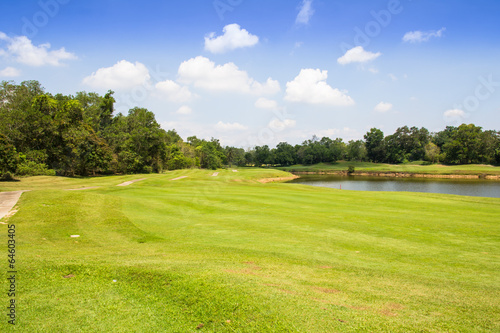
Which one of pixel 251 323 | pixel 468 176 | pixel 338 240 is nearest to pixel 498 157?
pixel 468 176

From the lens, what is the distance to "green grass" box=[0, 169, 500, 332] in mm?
4406

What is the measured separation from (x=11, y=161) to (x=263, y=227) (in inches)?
1500

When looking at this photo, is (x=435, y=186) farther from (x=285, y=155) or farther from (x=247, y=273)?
(x=285, y=155)

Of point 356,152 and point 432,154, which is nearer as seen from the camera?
point 432,154

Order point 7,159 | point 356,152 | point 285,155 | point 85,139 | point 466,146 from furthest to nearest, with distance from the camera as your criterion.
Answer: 1. point 285,155
2. point 356,152
3. point 466,146
4. point 85,139
5. point 7,159

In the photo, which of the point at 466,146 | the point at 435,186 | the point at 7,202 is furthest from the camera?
the point at 466,146

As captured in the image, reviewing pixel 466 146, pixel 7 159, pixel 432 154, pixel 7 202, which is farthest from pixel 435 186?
pixel 432 154

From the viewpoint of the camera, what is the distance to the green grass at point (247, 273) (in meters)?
4.41

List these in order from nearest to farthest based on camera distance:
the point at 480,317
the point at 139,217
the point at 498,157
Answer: the point at 480,317, the point at 139,217, the point at 498,157

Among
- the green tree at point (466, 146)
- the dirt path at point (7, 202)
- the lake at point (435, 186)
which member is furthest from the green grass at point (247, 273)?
the green tree at point (466, 146)

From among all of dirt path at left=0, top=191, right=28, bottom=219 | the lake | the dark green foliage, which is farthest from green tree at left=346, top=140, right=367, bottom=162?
dirt path at left=0, top=191, right=28, bottom=219

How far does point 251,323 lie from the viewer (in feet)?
13.9

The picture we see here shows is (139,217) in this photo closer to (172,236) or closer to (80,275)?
(172,236)

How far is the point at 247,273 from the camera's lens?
664 centimetres
